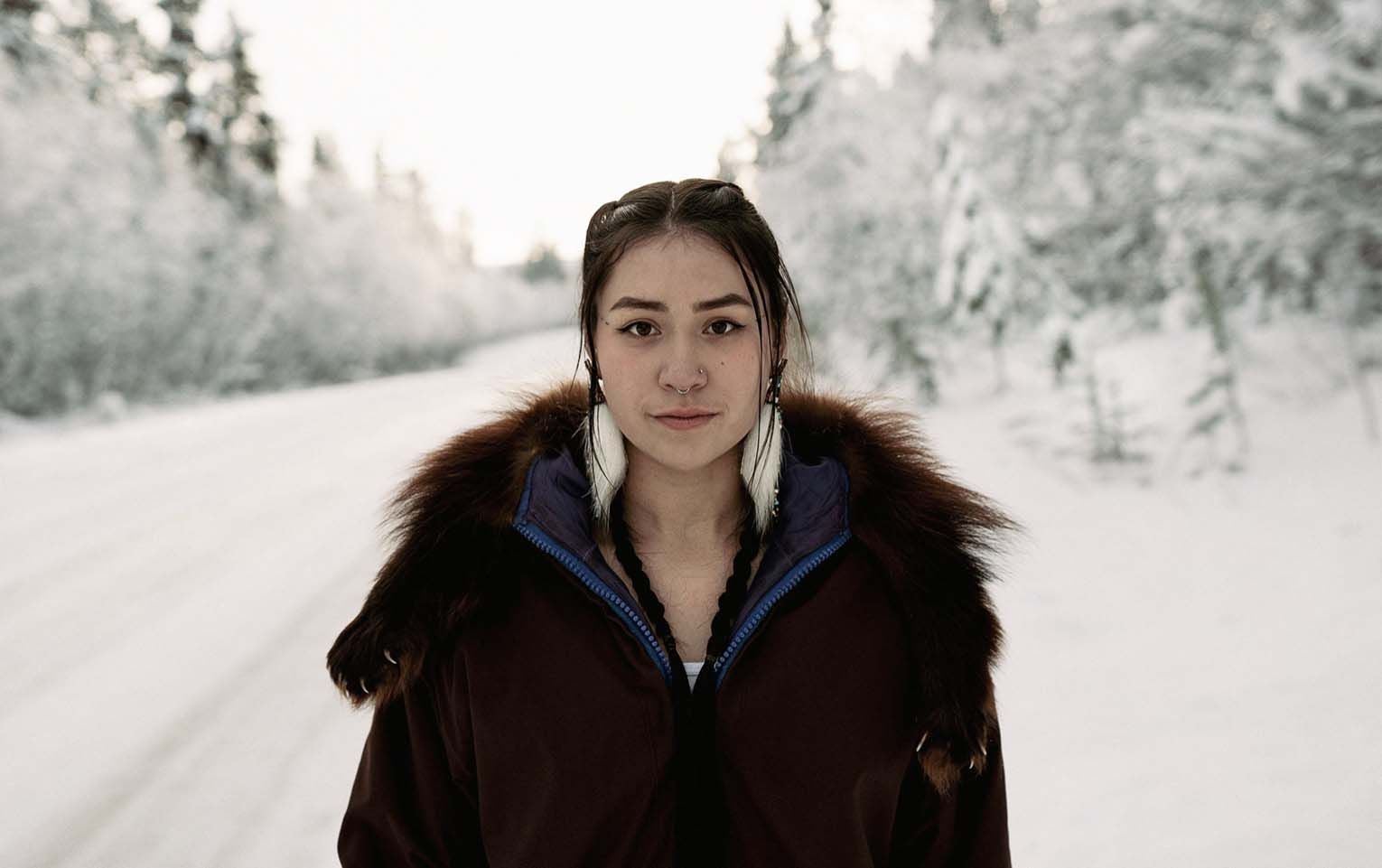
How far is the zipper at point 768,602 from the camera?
1453mm

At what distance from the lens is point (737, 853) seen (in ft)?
4.82

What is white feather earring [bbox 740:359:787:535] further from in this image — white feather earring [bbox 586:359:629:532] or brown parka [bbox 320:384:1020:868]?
white feather earring [bbox 586:359:629:532]

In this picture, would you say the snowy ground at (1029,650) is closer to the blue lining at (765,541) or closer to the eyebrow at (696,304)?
the blue lining at (765,541)

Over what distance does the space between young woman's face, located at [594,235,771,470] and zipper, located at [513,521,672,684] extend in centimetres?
24

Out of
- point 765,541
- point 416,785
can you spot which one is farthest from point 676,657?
point 416,785

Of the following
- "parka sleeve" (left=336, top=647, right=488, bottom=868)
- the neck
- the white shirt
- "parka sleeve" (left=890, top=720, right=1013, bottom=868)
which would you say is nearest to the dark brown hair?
the neck

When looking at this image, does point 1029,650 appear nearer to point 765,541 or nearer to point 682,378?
point 765,541

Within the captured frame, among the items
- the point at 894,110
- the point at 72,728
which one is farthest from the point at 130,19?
the point at 72,728

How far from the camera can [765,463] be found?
1.63 m

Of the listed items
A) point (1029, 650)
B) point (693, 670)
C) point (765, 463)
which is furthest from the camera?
point (1029, 650)

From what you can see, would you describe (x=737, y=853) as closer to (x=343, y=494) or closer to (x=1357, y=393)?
(x=343, y=494)

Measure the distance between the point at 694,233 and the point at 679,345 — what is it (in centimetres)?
20

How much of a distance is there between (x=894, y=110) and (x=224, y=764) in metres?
14.5

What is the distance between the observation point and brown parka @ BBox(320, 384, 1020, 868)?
4.59 feet
